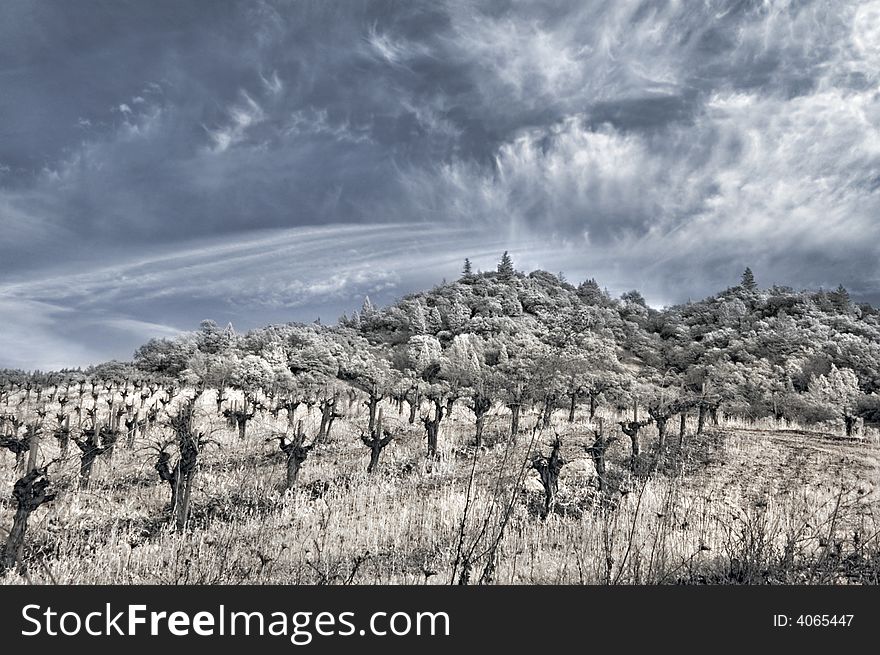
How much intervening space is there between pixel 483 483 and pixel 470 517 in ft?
17.0

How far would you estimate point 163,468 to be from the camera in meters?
14.1

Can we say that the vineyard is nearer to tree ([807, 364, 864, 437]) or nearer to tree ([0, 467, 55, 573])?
tree ([0, 467, 55, 573])

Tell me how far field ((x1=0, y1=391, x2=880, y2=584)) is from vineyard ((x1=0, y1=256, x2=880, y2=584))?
101mm

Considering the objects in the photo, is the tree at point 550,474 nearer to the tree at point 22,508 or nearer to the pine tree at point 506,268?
the tree at point 22,508

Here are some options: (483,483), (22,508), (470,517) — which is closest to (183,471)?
(22,508)

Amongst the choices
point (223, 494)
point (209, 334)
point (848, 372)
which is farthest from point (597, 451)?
point (209, 334)

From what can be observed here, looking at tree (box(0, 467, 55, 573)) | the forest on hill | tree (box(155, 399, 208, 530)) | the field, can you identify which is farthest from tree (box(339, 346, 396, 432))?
tree (box(0, 467, 55, 573))

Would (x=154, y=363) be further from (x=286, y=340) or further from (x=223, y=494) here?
(x=223, y=494)

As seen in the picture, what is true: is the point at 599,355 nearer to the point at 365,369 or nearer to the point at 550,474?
the point at 365,369

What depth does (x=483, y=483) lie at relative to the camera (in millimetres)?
15766

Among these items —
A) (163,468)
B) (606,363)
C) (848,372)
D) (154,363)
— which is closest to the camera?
(163,468)

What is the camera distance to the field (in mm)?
6473

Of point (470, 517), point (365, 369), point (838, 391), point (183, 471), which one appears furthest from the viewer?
point (365, 369)

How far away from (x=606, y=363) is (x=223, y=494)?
2256 inches
